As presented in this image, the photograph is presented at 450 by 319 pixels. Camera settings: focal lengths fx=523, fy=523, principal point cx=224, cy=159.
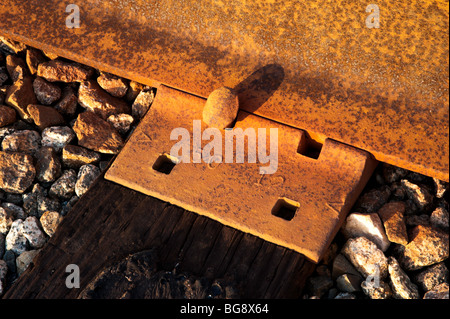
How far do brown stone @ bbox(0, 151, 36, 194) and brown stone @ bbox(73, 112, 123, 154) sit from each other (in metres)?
0.32

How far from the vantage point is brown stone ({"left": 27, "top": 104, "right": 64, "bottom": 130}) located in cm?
317

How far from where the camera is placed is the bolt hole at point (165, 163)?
2.78 metres

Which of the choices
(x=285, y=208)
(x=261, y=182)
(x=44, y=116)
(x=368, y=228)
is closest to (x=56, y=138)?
(x=44, y=116)

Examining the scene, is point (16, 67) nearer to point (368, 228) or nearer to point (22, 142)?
point (22, 142)

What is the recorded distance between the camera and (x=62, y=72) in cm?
334

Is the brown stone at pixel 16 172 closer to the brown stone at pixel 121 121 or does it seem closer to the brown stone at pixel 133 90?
the brown stone at pixel 121 121

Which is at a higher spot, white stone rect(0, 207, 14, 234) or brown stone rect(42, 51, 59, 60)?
brown stone rect(42, 51, 59, 60)

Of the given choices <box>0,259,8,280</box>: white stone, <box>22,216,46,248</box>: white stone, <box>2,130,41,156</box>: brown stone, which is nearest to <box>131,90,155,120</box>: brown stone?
<box>2,130,41,156</box>: brown stone

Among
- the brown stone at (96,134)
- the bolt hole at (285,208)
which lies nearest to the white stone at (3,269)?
the brown stone at (96,134)

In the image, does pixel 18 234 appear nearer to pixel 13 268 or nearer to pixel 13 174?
pixel 13 268

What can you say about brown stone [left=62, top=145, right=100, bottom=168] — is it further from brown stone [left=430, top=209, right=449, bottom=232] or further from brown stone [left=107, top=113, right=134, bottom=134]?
brown stone [left=430, top=209, right=449, bottom=232]

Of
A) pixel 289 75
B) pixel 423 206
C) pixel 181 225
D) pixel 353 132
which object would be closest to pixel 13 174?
pixel 181 225

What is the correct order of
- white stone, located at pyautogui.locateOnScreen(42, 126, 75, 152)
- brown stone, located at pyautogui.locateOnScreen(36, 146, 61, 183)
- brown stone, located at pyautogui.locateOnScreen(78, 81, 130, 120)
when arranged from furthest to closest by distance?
brown stone, located at pyautogui.locateOnScreen(78, 81, 130, 120) < white stone, located at pyautogui.locateOnScreen(42, 126, 75, 152) < brown stone, located at pyautogui.locateOnScreen(36, 146, 61, 183)

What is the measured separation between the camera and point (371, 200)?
286 cm
